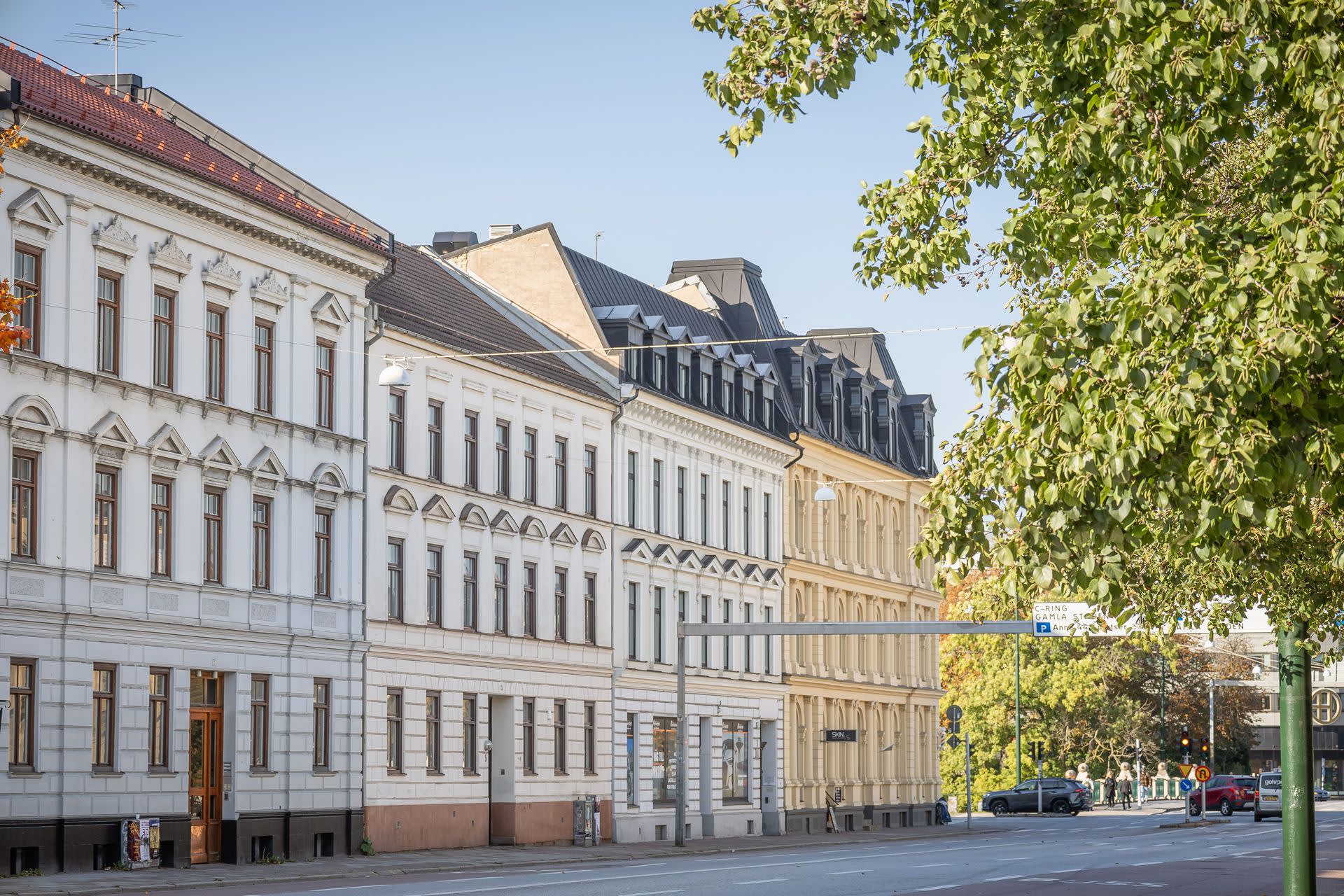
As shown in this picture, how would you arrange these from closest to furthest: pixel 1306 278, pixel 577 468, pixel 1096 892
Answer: pixel 1306 278
pixel 1096 892
pixel 577 468

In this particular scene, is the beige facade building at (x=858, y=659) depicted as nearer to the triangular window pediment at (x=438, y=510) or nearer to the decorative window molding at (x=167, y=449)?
the triangular window pediment at (x=438, y=510)

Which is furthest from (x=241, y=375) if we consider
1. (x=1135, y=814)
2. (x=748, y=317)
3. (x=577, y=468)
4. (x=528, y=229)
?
(x=1135, y=814)

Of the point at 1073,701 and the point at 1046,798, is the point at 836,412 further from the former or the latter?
the point at 1073,701

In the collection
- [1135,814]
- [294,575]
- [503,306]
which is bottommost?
[1135,814]

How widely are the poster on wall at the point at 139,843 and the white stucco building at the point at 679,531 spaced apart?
19.4 meters

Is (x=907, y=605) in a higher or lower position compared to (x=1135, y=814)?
higher

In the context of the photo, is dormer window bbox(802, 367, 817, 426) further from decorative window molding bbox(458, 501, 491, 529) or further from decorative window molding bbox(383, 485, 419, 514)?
decorative window molding bbox(383, 485, 419, 514)

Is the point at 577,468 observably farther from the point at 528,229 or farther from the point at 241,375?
the point at 241,375

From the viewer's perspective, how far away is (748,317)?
2677 inches

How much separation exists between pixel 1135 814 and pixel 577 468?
4581cm

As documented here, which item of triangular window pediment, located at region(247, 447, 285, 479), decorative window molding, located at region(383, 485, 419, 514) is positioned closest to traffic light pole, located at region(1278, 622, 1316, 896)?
triangular window pediment, located at region(247, 447, 285, 479)

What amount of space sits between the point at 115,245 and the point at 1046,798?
62.9 metres

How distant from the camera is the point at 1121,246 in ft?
37.3

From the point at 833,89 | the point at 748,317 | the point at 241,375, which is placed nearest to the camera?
the point at 833,89
